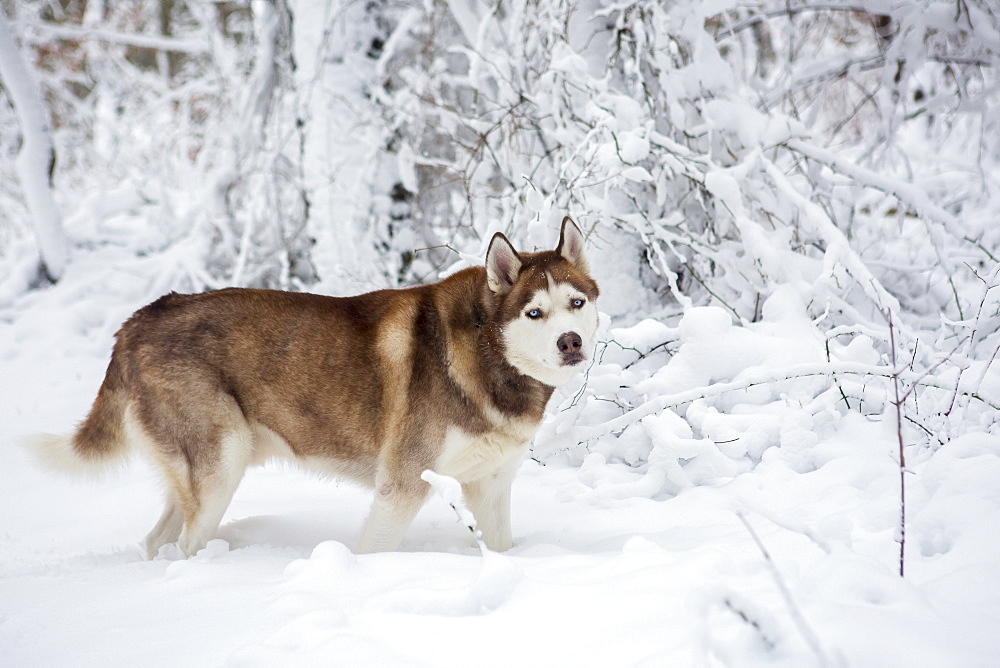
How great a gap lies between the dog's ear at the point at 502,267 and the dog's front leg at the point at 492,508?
2.85 feet

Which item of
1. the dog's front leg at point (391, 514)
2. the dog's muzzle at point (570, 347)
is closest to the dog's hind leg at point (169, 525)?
the dog's front leg at point (391, 514)

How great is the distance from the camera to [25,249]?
849 centimetres

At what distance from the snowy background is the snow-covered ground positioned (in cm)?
1

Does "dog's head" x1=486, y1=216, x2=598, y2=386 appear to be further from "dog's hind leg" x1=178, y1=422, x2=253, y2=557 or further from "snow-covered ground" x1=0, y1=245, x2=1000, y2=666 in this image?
"dog's hind leg" x1=178, y1=422, x2=253, y2=557

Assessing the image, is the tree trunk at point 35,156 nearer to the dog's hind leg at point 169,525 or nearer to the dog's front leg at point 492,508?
the dog's hind leg at point 169,525

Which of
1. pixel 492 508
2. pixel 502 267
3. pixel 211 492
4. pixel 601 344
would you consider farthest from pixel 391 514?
pixel 601 344

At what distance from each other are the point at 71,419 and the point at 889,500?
5867 millimetres

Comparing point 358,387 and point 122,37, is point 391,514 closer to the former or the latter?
point 358,387

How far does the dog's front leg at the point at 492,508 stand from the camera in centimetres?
322

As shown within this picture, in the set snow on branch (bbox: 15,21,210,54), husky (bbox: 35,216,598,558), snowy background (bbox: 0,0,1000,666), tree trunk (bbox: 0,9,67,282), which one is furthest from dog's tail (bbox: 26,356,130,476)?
snow on branch (bbox: 15,21,210,54)

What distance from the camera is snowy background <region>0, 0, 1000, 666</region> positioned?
1.78 metres

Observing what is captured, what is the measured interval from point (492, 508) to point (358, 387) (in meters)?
0.85

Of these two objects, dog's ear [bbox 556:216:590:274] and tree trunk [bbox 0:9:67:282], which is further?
tree trunk [bbox 0:9:67:282]

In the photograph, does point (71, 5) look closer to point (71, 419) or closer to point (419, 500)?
point (71, 419)
